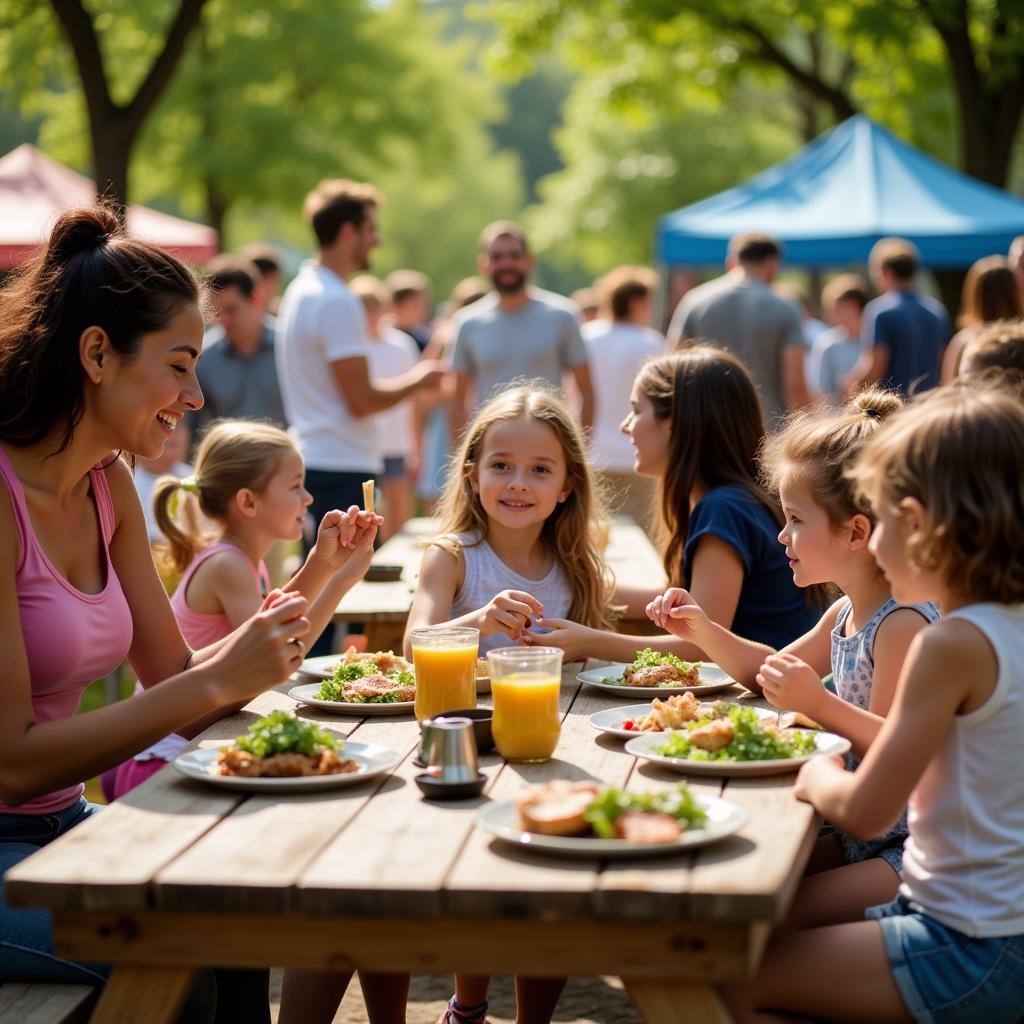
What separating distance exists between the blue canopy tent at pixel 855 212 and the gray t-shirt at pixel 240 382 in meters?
4.69

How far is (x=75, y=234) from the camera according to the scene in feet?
9.66

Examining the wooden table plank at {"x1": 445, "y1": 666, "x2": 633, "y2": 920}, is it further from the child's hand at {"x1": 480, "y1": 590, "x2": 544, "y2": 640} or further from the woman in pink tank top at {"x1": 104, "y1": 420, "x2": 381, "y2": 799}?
the woman in pink tank top at {"x1": 104, "y1": 420, "x2": 381, "y2": 799}

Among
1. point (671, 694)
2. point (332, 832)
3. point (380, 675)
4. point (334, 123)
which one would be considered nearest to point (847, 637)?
point (671, 694)

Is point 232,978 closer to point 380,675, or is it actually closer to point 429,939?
point 380,675

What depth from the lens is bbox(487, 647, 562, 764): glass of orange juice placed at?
2578mm

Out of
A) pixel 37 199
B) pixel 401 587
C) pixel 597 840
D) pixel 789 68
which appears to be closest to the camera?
pixel 597 840

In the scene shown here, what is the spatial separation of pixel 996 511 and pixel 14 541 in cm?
173

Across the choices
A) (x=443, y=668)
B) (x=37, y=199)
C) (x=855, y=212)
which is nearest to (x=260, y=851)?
(x=443, y=668)

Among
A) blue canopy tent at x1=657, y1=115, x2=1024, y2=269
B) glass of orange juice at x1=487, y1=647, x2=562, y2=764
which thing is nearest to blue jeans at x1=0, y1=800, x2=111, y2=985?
glass of orange juice at x1=487, y1=647, x2=562, y2=764

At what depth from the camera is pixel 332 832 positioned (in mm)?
2180

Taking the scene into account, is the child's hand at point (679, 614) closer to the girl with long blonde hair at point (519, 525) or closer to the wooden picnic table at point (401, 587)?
the girl with long blonde hair at point (519, 525)

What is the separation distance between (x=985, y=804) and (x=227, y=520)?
2.55 meters

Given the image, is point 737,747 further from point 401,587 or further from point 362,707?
point 401,587

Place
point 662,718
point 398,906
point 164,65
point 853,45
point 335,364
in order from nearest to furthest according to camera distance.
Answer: point 398,906
point 662,718
point 335,364
point 164,65
point 853,45
